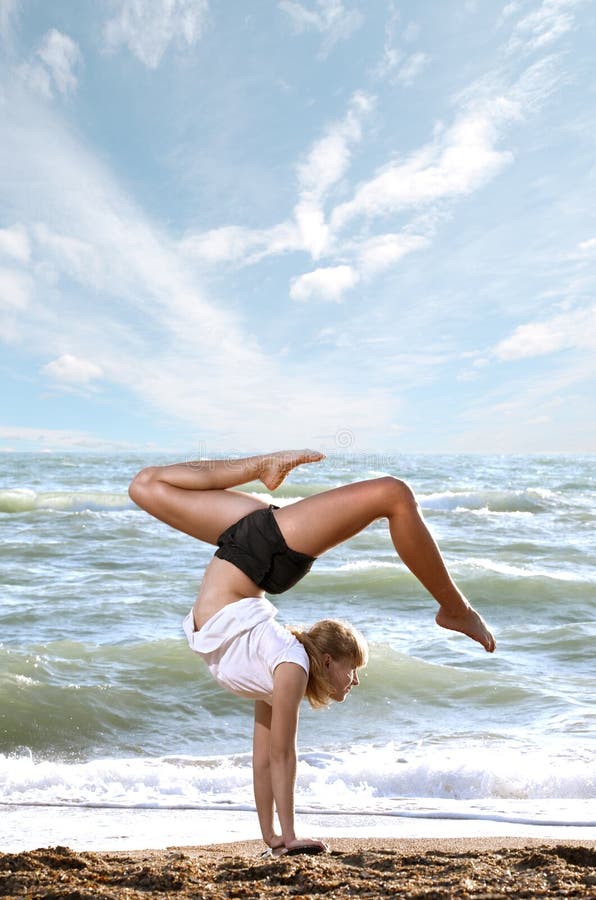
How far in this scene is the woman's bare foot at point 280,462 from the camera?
287cm

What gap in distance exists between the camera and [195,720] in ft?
17.2

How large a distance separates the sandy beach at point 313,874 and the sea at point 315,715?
0.61 metres

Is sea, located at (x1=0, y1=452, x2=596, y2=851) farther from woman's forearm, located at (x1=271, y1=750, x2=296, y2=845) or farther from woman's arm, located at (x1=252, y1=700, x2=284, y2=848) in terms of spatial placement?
woman's forearm, located at (x1=271, y1=750, x2=296, y2=845)

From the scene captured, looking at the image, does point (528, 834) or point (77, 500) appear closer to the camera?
point (528, 834)

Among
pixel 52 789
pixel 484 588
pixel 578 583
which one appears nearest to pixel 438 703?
pixel 52 789

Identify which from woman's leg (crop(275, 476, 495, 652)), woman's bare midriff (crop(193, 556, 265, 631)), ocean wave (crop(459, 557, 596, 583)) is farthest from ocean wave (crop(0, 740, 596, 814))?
ocean wave (crop(459, 557, 596, 583))

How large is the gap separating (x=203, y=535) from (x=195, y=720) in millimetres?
2731

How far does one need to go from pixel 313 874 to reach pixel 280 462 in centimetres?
130

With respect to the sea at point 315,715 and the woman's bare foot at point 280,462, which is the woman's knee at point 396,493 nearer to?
the woman's bare foot at point 280,462

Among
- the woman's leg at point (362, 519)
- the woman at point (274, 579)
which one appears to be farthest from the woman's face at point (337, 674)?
the woman's leg at point (362, 519)

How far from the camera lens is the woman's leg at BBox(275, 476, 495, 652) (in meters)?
2.67

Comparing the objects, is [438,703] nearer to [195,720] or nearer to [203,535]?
[195,720]

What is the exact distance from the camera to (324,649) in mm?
2754

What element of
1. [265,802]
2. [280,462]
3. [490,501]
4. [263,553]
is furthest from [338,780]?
[490,501]
